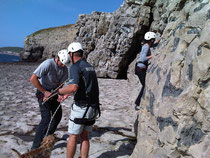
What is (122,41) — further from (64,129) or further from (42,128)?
(42,128)

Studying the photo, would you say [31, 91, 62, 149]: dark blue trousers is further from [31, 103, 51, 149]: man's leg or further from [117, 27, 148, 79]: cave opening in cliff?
[117, 27, 148, 79]: cave opening in cliff

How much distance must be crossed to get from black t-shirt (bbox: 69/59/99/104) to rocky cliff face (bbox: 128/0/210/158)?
118cm

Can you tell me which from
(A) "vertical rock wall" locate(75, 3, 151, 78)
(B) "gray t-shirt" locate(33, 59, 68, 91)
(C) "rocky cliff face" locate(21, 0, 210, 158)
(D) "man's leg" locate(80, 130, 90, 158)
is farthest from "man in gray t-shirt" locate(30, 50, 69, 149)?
(A) "vertical rock wall" locate(75, 3, 151, 78)

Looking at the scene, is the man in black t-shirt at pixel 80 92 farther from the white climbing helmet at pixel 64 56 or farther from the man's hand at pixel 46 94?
the man's hand at pixel 46 94

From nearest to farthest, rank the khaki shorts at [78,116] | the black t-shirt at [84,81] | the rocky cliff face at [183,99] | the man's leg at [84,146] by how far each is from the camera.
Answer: the rocky cliff face at [183,99]
the black t-shirt at [84,81]
the khaki shorts at [78,116]
the man's leg at [84,146]

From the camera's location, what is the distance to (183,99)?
2861 millimetres

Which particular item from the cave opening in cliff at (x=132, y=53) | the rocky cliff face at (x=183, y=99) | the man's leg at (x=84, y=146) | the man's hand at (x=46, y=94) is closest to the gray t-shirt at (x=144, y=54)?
the rocky cliff face at (x=183, y=99)

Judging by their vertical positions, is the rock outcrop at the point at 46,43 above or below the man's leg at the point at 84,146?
above

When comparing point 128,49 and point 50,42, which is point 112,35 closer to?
point 128,49

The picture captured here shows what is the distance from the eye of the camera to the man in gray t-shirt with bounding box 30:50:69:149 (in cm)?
468

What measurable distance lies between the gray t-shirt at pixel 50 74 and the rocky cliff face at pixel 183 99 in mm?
2233

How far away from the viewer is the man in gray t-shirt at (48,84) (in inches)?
184

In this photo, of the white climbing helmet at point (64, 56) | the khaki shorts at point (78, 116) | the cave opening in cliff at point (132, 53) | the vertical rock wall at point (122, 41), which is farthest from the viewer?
the cave opening in cliff at point (132, 53)

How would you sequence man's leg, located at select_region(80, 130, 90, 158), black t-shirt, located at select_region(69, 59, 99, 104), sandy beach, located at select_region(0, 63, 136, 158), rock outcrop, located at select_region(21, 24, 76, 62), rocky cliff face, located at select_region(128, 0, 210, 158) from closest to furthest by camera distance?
rocky cliff face, located at select_region(128, 0, 210, 158) < black t-shirt, located at select_region(69, 59, 99, 104) < man's leg, located at select_region(80, 130, 90, 158) < sandy beach, located at select_region(0, 63, 136, 158) < rock outcrop, located at select_region(21, 24, 76, 62)
